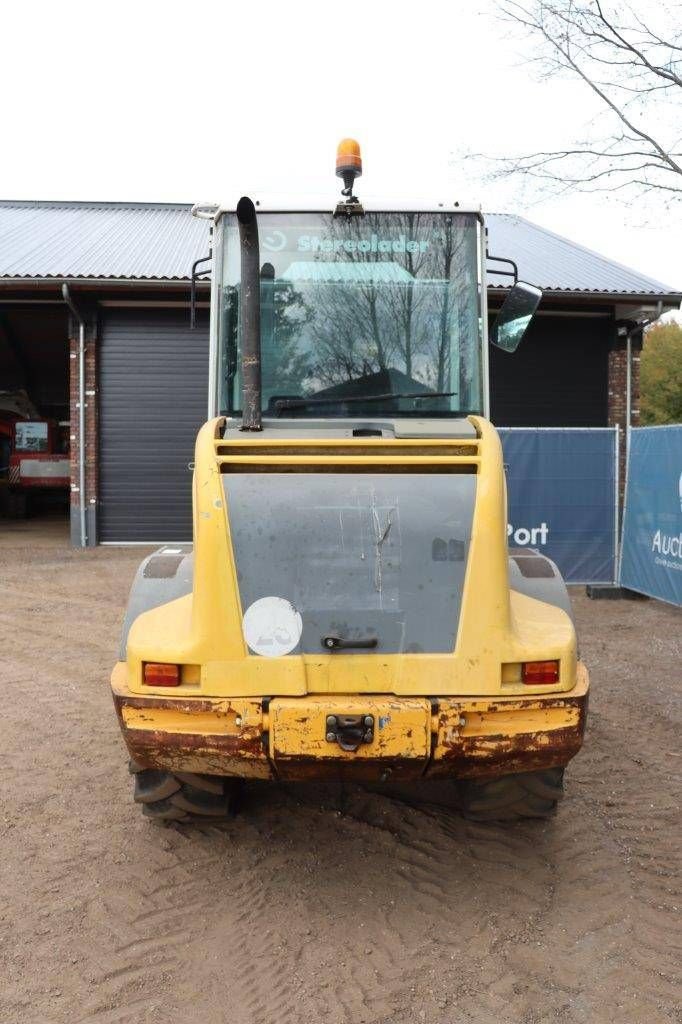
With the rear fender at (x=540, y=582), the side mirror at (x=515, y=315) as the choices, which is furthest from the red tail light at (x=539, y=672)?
the side mirror at (x=515, y=315)

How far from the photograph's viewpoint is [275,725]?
3.13 m

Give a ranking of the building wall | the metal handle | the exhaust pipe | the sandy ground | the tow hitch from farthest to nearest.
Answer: the building wall < the exhaust pipe < the metal handle < the tow hitch < the sandy ground

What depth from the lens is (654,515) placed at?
9336 millimetres

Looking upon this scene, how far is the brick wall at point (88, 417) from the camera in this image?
15.1m

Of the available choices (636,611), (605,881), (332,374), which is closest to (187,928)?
(605,881)

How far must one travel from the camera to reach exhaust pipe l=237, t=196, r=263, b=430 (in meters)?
3.69

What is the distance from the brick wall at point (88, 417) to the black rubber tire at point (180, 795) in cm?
1177

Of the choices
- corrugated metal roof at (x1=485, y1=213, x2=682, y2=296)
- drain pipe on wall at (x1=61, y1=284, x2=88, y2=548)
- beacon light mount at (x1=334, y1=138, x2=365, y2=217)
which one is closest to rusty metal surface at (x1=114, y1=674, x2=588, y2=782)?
beacon light mount at (x1=334, y1=138, x2=365, y2=217)

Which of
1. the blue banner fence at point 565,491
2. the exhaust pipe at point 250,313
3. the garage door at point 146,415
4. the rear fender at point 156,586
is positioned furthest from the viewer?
the garage door at point 146,415

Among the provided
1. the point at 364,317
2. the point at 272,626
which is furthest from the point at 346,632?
the point at 364,317

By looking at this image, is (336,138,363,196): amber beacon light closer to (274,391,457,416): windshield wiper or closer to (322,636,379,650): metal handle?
(274,391,457,416): windshield wiper

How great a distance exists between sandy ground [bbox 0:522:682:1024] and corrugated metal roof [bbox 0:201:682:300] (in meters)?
10.9

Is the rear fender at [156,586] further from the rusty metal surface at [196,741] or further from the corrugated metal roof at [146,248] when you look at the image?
the corrugated metal roof at [146,248]

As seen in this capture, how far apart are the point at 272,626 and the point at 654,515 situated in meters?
7.09
